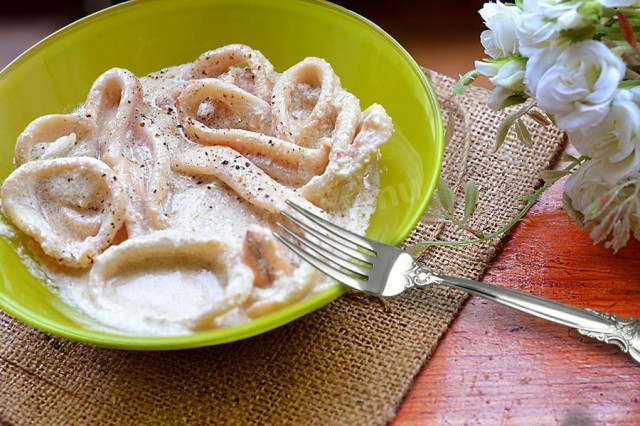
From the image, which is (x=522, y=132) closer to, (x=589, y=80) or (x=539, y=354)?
(x=589, y=80)

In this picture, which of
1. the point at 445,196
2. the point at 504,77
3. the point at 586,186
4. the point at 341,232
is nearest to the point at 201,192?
the point at 341,232

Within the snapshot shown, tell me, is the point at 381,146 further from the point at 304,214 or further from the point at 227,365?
the point at 227,365

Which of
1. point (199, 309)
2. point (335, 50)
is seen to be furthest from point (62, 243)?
point (335, 50)

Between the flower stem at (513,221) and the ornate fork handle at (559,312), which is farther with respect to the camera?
the flower stem at (513,221)

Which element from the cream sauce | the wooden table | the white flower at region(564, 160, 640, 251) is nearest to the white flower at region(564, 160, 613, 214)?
the white flower at region(564, 160, 640, 251)

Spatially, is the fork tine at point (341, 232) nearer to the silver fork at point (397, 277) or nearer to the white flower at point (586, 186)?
the silver fork at point (397, 277)

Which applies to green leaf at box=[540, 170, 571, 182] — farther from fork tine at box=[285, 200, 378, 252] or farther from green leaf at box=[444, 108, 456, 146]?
fork tine at box=[285, 200, 378, 252]

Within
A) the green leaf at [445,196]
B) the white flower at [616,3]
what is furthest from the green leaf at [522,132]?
the white flower at [616,3]
